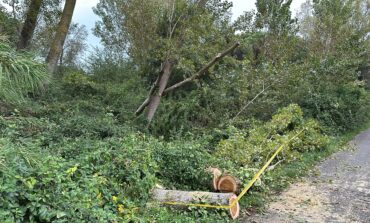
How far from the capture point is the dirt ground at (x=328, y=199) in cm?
559

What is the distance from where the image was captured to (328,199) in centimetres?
656

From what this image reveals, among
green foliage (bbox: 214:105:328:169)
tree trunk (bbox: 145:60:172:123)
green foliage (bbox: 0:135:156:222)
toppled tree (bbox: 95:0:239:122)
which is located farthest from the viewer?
tree trunk (bbox: 145:60:172:123)

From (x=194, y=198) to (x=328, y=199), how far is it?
112 inches

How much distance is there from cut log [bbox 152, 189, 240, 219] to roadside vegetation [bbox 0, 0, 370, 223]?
0.16 m

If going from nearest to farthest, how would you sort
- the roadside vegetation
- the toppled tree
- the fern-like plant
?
the fern-like plant → the roadside vegetation → the toppled tree

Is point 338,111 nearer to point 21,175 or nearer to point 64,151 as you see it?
point 64,151

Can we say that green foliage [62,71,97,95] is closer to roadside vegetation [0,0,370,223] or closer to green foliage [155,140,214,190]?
roadside vegetation [0,0,370,223]

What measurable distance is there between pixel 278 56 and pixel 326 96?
2561 millimetres

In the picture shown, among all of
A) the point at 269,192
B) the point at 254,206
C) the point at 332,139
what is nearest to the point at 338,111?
the point at 332,139

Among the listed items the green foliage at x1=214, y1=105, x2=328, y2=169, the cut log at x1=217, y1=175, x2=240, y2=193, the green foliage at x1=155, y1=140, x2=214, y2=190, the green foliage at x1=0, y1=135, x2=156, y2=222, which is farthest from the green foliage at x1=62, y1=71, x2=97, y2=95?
the green foliage at x1=0, y1=135, x2=156, y2=222

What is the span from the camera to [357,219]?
5.59 meters

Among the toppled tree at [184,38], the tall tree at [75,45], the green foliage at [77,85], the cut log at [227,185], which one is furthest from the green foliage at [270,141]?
the tall tree at [75,45]

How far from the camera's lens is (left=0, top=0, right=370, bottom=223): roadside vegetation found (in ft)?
10.6

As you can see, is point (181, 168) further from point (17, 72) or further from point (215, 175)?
point (17, 72)
